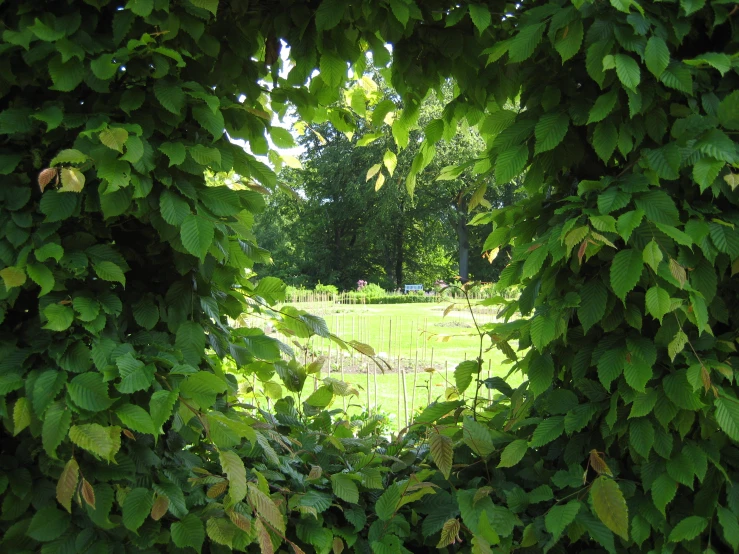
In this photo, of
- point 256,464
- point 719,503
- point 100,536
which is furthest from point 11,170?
point 719,503

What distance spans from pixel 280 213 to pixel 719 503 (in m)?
39.4

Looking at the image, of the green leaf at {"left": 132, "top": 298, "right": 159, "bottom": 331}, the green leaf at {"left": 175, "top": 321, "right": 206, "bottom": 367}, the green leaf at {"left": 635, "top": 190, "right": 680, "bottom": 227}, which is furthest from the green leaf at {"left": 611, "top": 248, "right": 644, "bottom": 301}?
the green leaf at {"left": 132, "top": 298, "right": 159, "bottom": 331}

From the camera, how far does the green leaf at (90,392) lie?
1.46 metres

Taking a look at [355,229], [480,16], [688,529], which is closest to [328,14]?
[480,16]

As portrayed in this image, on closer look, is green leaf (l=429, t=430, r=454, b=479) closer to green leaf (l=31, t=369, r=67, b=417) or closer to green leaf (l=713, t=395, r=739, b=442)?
green leaf (l=713, t=395, r=739, b=442)

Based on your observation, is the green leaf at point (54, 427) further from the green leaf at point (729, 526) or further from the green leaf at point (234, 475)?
the green leaf at point (729, 526)

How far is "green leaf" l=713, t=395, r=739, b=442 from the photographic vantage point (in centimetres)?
164

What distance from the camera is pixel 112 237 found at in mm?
1808

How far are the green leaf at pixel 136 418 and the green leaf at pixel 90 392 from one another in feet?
0.15

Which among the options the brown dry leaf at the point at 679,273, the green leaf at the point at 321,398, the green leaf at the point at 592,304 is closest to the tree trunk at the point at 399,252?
the green leaf at the point at 321,398

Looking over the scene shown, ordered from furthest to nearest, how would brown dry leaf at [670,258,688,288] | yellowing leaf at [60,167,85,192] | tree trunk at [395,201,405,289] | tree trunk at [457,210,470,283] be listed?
tree trunk at [395,201,405,289]
tree trunk at [457,210,470,283]
brown dry leaf at [670,258,688,288]
yellowing leaf at [60,167,85,192]

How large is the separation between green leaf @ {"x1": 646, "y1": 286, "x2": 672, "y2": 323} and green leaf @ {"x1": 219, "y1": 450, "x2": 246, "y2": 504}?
1187 mm

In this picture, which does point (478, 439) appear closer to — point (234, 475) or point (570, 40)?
point (234, 475)

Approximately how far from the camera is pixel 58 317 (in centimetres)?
147
